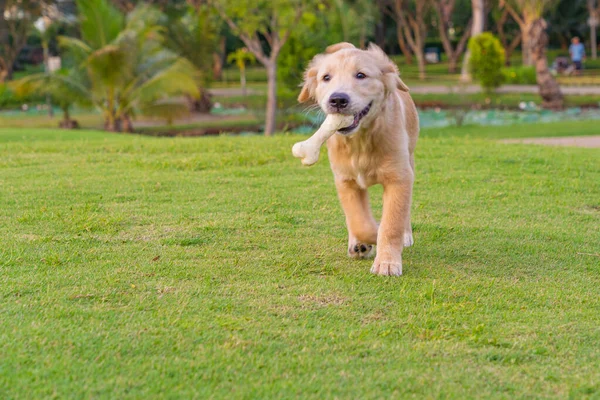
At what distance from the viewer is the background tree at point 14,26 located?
41.8 meters

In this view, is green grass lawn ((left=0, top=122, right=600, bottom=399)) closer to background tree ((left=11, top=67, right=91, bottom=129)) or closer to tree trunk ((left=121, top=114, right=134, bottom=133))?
background tree ((left=11, top=67, right=91, bottom=129))

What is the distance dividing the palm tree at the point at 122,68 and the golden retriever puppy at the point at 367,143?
16309 millimetres

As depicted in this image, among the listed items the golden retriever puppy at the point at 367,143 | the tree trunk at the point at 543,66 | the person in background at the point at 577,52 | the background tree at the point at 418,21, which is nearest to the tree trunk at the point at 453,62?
the background tree at the point at 418,21

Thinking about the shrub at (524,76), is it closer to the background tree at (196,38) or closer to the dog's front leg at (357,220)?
the background tree at (196,38)

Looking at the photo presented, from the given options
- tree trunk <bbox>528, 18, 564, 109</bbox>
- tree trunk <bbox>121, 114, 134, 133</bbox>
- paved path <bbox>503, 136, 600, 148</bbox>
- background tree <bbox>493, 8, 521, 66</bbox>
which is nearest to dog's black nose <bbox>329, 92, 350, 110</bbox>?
paved path <bbox>503, 136, 600, 148</bbox>

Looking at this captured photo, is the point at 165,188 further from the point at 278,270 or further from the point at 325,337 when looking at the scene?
the point at 325,337

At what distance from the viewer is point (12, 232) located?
5.95 m

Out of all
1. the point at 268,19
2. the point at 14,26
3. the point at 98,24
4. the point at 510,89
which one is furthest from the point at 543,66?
the point at 14,26

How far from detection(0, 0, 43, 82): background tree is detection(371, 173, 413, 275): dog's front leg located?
39675mm

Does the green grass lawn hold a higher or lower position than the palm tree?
lower

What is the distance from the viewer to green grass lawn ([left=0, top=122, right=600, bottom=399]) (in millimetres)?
3357

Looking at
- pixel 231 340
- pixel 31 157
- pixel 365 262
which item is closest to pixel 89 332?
pixel 231 340

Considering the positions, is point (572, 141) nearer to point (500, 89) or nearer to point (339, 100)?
point (339, 100)

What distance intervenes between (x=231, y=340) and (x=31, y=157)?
289 inches
